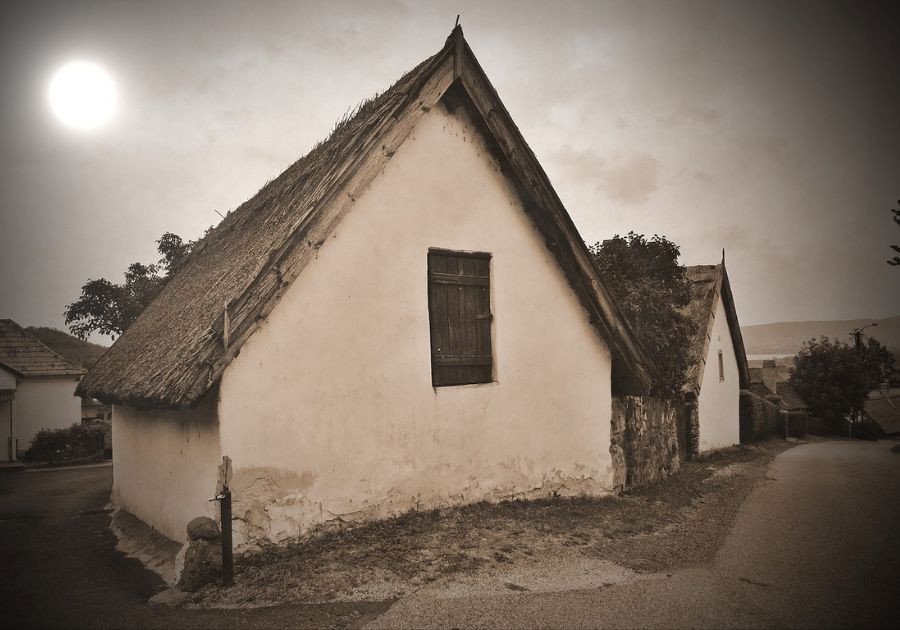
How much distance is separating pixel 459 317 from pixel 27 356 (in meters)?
24.8

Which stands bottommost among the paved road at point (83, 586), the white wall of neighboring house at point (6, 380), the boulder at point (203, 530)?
the paved road at point (83, 586)

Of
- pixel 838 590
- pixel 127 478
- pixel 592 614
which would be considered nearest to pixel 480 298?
pixel 592 614

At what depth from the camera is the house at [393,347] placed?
632 cm

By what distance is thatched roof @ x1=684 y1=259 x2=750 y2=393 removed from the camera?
739 inches

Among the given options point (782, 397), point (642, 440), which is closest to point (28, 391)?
point (642, 440)

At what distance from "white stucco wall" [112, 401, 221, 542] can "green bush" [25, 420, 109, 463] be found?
46.3 feet

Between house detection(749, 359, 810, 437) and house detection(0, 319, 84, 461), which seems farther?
house detection(749, 359, 810, 437)

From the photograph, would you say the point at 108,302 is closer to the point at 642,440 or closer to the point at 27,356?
the point at 27,356

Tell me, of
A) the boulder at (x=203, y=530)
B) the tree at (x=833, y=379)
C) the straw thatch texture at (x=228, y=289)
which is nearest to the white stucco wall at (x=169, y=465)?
the boulder at (x=203, y=530)

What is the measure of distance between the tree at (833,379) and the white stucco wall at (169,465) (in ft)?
109

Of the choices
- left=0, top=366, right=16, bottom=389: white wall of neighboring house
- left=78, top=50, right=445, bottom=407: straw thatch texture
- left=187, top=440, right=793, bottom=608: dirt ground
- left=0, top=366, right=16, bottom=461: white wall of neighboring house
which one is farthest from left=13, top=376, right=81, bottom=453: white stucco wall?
left=187, top=440, right=793, bottom=608: dirt ground

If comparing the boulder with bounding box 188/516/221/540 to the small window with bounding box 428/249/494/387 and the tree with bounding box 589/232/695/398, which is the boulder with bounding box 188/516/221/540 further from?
the tree with bounding box 589/232/695/398

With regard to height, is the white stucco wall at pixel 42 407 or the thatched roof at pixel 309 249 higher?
the thatched roof at pixel 309 249

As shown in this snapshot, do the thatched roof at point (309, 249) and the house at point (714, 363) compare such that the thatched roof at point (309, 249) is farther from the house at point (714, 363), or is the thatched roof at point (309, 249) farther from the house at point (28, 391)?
the house at point (28, 391)
